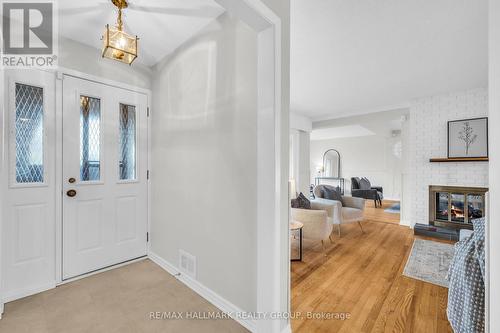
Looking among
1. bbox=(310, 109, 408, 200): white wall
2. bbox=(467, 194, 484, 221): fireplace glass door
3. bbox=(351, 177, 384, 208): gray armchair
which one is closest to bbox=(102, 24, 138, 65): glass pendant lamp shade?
bbox=(467, 194, 484, 221): fireplace glass door

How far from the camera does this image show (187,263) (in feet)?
7.46

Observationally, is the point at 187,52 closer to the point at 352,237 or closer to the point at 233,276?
the point at 233,276

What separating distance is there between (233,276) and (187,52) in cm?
218

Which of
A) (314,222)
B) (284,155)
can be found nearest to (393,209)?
(314,222)

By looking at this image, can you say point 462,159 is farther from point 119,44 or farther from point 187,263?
point 119,44

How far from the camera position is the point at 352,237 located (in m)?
3.83

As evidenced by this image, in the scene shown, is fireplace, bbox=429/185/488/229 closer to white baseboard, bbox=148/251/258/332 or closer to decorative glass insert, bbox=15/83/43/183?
A: white baseboard, bbox=148/251/258/332

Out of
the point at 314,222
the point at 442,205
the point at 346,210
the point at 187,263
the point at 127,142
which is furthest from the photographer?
the point at 442,205

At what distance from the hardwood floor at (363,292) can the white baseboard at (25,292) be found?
7.43ft

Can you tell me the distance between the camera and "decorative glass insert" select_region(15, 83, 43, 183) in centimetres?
205

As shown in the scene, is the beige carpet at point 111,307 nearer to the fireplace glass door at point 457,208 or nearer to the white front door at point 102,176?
the white front door at point 102,176

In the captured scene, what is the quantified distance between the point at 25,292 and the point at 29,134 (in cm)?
142

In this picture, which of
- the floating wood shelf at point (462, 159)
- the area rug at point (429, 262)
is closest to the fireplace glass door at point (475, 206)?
the floating wood shelf at point (462, 159)

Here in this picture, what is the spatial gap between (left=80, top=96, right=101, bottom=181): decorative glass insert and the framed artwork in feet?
17.2
